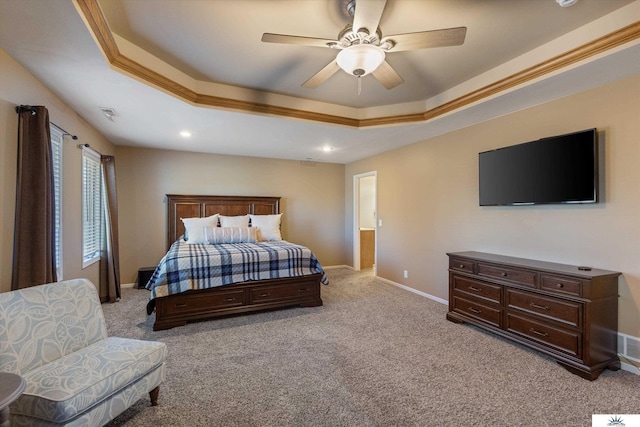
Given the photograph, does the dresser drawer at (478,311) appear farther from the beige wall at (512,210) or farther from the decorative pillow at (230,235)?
the decorative pillow at (230,235)

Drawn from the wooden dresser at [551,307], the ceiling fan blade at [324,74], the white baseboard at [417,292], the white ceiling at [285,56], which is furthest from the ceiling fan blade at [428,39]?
the white baseboard at [417,292]

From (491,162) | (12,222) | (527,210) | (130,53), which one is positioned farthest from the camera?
(491,162)

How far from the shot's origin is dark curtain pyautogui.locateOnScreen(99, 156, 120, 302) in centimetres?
423

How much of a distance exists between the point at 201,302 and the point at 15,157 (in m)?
2.15

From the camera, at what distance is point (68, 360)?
5.66 feet

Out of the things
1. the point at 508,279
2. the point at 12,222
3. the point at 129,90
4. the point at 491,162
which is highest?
the point at 129,90

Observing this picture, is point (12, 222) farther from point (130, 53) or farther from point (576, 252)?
point (576, 252)

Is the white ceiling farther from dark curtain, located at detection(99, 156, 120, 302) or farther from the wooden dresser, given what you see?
the wooden dresser

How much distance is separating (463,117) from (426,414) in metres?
3.08

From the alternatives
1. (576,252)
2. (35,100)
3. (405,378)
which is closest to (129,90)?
(35,100)

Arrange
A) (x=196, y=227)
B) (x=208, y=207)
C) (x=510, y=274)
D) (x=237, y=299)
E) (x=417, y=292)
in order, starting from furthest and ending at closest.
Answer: (x=208, y=207) < (x=196, y=227) < (x=417, y=292) < (x=237, y=299) < (x=510, y=274)

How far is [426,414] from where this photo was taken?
6.29 feet

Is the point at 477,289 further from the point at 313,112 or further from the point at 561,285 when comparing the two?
the point at 313,112

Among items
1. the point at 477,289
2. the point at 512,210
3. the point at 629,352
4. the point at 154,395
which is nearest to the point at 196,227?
the point at 154,395
